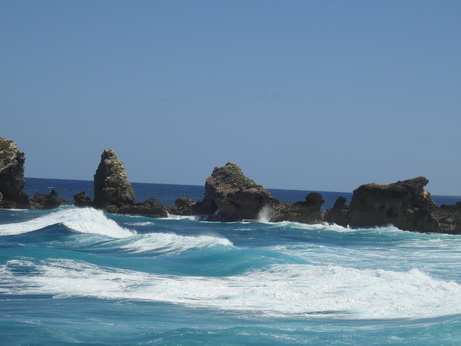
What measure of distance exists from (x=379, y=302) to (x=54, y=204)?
58117 millimetres

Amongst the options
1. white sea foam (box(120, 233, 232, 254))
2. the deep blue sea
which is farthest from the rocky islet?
white sea foam (box(120, 233, 232, 254))

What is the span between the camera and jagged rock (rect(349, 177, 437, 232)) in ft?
157

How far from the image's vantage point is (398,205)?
161ft

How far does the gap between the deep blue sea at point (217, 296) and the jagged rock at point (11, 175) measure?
110 feet

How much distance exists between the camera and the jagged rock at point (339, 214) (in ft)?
176

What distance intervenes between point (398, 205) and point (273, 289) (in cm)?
3413

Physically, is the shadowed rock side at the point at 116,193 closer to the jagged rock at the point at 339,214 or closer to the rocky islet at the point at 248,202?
the rocky islet at the point at 248,202

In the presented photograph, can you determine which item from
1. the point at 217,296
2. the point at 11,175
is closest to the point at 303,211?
the point at 11,175

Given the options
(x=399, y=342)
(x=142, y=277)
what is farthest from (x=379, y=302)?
(x=142, y=277)

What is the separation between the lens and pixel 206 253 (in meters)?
25.7

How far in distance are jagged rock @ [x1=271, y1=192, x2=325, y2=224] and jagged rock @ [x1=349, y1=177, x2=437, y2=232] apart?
6.91m

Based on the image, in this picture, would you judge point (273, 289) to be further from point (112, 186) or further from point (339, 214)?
point (112, 186)

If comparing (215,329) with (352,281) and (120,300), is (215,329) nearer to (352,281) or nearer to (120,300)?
(120,300)

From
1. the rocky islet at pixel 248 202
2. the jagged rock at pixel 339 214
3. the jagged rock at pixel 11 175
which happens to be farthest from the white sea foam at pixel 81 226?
the jagged rock at pixel 11 175
